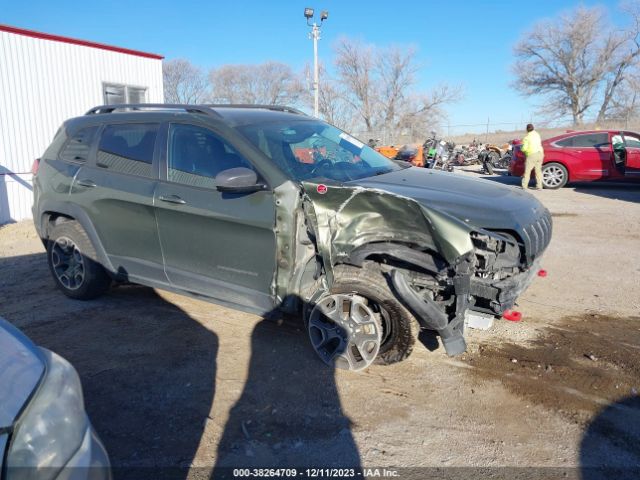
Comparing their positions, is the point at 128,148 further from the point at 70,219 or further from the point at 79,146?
the point at 70,219

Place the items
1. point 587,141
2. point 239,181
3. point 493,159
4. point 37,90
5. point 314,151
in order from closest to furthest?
1. point 239,181
2. point 314,151
3. point 37,90
4. point 587,141
5. point 493,159

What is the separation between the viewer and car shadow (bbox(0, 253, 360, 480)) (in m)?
2.80

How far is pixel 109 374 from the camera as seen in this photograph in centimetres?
370

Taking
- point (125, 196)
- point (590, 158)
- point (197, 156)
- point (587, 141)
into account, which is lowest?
point (125, 196)

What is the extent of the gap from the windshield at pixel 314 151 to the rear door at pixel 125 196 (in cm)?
102

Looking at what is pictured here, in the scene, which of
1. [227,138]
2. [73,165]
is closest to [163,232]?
[227,138]

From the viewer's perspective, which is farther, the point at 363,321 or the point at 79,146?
the point at 79,146

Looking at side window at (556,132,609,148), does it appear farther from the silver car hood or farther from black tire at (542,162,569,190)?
the silver car hood

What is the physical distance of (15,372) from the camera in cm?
172

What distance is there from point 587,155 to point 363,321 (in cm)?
1212

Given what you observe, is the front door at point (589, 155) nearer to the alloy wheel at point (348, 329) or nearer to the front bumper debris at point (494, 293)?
the front bumper debris at point (494, 293)

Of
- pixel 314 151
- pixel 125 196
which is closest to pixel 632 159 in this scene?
pixel 314 151

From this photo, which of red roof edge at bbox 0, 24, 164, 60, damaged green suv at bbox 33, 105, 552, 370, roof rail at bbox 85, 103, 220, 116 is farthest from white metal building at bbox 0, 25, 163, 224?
damaged green suv at bbox 33, 105, 552, 370

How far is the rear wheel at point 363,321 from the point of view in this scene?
11.3ft
